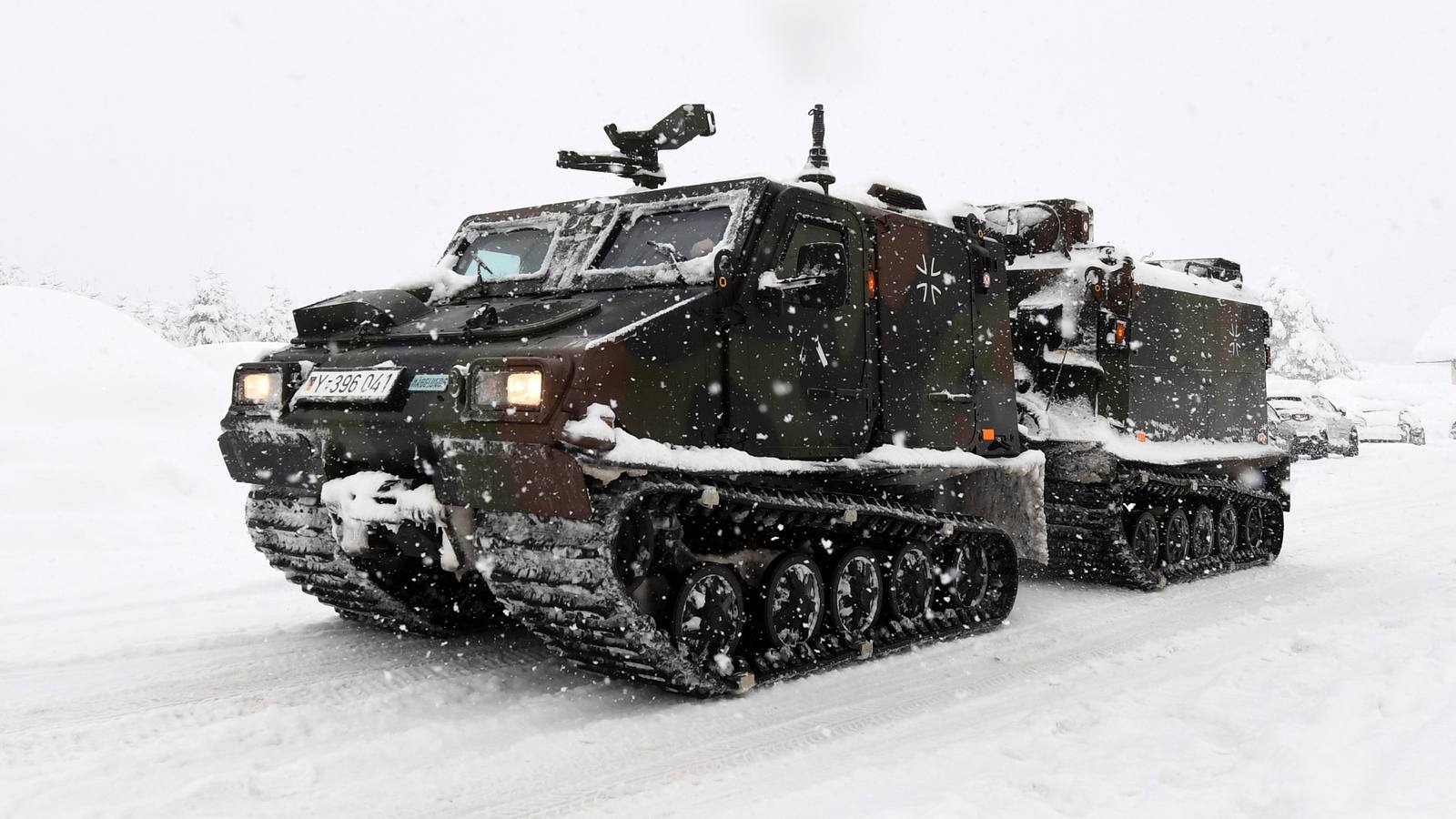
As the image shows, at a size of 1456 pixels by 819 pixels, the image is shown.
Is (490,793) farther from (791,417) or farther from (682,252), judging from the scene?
(682,252)

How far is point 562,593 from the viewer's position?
191 inches

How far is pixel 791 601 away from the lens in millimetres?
5918

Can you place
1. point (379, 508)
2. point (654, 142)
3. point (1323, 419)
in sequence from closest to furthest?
point (379, 508) → point (654, 142) → point (1323, 419)

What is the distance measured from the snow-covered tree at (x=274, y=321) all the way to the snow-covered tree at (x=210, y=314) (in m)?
1.42

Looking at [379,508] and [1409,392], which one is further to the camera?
[1409,392]

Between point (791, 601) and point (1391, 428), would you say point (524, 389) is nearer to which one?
point (791, 601)

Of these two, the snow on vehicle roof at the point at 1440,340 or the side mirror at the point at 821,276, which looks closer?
the side mirror at the point at 821,276

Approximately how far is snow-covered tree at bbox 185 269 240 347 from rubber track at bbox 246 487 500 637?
130ft

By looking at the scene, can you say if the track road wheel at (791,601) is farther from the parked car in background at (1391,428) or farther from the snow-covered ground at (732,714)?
the parked car in background at (1391,428)

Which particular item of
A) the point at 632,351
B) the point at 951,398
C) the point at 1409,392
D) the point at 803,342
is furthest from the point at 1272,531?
the point at 1409,392

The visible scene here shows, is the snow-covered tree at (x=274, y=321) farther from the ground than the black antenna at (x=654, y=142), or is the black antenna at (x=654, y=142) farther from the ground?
the black antenna at (x=654, y=142)

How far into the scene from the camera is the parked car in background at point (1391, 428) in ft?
102

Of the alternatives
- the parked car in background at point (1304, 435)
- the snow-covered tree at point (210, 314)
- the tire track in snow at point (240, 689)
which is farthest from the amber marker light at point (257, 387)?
the snow-covered tree at point (210, 314)

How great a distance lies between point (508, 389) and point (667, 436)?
2.58 feet
